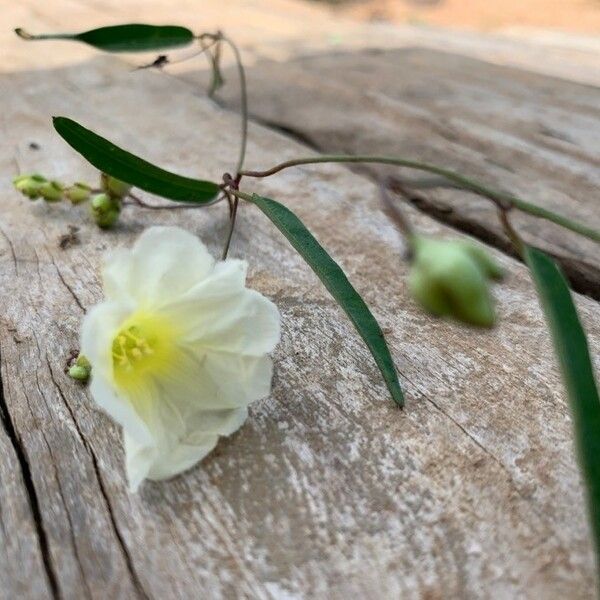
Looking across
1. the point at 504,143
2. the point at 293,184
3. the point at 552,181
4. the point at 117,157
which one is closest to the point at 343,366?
the point at 117,157

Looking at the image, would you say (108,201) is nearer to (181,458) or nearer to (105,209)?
(105,209)

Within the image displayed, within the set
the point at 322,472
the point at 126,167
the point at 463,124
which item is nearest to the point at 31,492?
the point at 322,472

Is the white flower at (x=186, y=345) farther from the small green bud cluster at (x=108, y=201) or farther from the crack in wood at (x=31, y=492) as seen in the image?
the small green bud cluster at (x=108, y=201)

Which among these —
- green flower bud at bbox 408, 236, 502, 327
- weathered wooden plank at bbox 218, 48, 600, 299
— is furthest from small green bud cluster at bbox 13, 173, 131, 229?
green flower bud at bbox 408, 236, 502, 327

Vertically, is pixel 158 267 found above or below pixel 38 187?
above

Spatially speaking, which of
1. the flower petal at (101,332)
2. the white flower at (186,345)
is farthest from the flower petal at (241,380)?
A: the flower petal at (101,332)

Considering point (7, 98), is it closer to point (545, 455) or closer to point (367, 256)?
point (367, 256)
